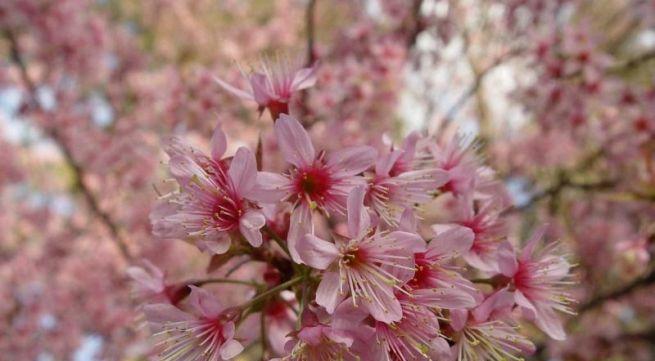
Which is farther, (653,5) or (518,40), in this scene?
(518,40)

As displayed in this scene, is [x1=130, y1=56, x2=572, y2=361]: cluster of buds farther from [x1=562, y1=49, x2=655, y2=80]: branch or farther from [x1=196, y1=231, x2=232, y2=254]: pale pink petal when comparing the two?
[x1=562, y1=49, x2=655, y2=80]: branch

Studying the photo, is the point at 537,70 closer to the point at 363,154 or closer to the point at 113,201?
the point at 363,154

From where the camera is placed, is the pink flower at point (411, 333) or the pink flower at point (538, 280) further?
the pink flower at point (538, 280)

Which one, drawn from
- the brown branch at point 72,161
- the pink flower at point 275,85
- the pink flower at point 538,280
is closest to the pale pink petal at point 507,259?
the pink flower at point 538,280

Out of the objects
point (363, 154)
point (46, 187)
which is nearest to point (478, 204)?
point (363, 154)

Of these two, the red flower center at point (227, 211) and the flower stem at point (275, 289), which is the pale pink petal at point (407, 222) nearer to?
the flower stem at point (275, 289)

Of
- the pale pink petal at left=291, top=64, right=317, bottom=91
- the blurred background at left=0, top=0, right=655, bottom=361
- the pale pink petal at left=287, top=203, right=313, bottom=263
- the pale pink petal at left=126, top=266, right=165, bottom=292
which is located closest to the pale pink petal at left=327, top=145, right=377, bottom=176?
the pale pink petal at left=287, top=203, right=313, bottom=263
